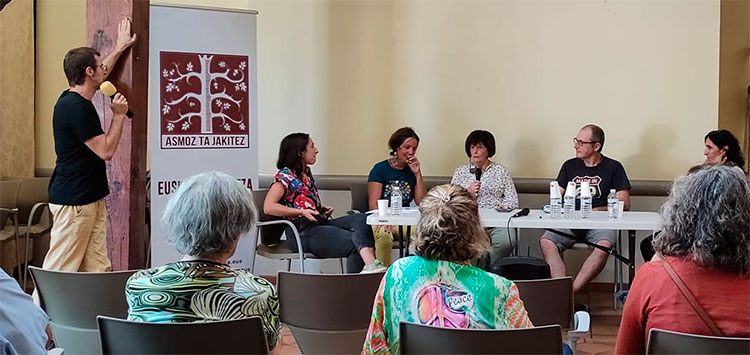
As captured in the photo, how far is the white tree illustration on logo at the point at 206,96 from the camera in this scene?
505cm

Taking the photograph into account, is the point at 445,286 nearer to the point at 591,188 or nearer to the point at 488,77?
the point at 591,188

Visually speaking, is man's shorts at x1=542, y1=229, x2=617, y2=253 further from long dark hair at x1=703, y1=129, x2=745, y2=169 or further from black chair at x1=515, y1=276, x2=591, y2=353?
black chair at x1=515, y1=276, x2=591, y2=353

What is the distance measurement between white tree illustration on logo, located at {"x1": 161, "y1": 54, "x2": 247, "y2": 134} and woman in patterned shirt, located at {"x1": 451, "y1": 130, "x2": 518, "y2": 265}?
5.29 feet

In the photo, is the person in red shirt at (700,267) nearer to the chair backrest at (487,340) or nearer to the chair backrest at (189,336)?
the chair backrest at (487,340)

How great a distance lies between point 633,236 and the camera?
5.19m

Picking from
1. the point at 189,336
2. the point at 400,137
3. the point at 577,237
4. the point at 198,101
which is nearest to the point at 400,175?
the point at 400,137

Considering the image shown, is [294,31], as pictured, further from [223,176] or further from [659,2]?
[223,176]

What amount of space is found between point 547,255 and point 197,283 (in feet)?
11.8

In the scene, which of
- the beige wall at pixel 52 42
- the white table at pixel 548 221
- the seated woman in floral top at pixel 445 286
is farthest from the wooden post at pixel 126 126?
the seated woman in floral top at pixel 445 286

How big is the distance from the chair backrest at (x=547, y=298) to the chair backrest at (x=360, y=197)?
315 centimetres

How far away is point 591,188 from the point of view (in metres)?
5.36

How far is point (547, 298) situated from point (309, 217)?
247 cm

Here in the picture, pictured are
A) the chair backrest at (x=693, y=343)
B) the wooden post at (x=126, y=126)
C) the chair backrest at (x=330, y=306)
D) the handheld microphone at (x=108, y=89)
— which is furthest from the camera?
the wooden post at (x=126, y=126)

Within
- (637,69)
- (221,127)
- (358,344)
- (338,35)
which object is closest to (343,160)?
(338,35)
